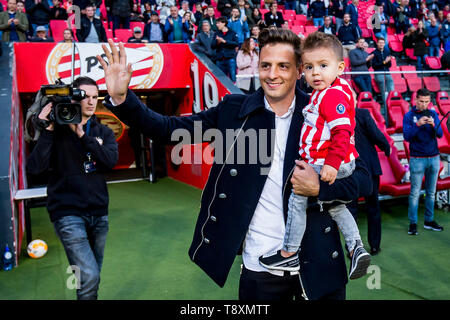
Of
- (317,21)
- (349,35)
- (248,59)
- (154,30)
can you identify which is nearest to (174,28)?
(154,30)

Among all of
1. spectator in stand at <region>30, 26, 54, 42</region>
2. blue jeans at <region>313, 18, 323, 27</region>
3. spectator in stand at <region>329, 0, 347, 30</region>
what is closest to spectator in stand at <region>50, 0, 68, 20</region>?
spectator in stand at <region>30, 26, 54, 42</region>

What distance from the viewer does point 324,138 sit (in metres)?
2.00

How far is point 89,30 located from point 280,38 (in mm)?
9455

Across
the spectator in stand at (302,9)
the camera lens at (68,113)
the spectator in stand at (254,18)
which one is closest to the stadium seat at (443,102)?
the spectator in stand at (254,18)

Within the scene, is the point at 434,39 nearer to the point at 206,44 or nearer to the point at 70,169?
the point at 206,44

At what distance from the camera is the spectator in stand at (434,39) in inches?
585

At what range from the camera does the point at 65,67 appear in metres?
8.95

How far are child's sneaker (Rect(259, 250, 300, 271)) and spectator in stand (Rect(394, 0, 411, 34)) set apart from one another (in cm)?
1714

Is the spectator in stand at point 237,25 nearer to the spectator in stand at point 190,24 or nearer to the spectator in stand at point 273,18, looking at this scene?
the spectator in stand at point 190,24

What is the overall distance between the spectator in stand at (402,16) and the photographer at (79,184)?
16.4 meters

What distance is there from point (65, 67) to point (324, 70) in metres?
7.93

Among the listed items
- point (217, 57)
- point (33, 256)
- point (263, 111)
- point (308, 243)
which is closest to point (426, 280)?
point (308, 243)

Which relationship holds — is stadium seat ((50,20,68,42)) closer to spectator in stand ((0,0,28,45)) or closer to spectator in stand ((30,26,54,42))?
spectator in stand ((0,0,28,45))

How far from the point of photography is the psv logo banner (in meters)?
8.84
